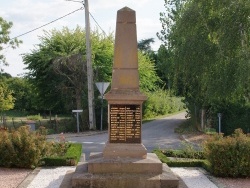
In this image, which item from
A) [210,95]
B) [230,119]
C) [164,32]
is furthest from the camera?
[164,32]

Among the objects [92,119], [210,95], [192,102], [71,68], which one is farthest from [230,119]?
[71,68]

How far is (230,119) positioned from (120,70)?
52.4 ft

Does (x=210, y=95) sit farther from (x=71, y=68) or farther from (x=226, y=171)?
(x=71, y=68)

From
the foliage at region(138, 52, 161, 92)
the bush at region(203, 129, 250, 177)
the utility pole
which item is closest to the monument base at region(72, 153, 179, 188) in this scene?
the bush at region(203, 129, 250, 177)

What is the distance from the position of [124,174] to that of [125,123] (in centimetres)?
140

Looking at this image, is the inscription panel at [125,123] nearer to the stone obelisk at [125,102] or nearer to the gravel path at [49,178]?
the stone obelisk at [125,102]

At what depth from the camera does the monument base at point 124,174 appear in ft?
35.4

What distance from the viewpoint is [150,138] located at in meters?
26.2

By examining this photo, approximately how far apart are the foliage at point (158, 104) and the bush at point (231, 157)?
2563 cm

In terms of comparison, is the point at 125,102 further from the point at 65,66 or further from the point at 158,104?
the point at 158,104

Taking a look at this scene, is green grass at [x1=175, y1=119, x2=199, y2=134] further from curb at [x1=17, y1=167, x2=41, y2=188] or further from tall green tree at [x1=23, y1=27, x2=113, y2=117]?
curb at [x1=17, y1=167, x2=41, y2=188]

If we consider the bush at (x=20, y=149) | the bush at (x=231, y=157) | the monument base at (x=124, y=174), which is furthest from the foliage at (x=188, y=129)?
the monument base at (x=124, y=174)

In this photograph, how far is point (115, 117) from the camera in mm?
11820

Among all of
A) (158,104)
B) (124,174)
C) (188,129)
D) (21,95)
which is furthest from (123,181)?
(21,95)
